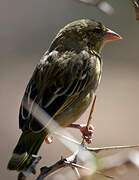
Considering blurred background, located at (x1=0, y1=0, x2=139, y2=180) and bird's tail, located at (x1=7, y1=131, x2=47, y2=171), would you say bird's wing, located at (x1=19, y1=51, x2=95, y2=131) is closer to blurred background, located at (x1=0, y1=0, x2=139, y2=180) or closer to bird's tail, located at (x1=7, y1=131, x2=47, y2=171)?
bird's tail, located at (x1=7, y1=131, x2=47, y2=171)

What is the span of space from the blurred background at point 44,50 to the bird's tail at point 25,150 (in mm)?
2459

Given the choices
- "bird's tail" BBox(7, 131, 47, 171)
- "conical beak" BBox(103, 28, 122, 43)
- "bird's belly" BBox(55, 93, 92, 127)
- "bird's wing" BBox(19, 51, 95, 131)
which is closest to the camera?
"bird's tail" BBox(7, 131, 47, 171)

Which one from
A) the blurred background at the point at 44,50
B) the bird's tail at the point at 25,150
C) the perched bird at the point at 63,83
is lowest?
the blurred background at the point at 44,50

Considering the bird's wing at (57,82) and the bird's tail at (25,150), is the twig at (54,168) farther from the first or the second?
the bird's wing at (57,82)

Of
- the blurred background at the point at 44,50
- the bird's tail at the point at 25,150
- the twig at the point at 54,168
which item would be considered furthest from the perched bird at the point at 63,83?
the blurred background at the point at 44,50

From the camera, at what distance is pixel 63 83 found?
3.47m

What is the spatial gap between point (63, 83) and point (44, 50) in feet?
→ 12.7

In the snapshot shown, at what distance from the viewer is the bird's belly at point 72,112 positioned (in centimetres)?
339

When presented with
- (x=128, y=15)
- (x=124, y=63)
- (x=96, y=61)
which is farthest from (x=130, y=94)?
(x=96, y=61)

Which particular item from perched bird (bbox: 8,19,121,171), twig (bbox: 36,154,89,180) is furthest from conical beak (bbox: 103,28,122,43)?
twig (bbox: 36,154,89,180)

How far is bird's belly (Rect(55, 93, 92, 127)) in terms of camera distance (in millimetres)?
3389

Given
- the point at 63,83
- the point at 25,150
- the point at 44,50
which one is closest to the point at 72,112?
the point at 63,83

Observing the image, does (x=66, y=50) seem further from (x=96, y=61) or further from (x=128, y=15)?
(x=128, y=15)

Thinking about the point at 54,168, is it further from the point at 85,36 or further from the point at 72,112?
the point at 85,36
